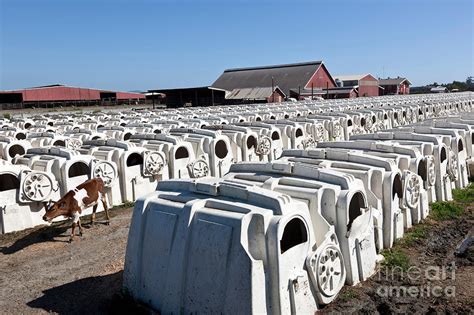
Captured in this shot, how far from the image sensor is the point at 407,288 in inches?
235

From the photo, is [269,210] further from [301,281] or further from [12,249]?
[12,249]

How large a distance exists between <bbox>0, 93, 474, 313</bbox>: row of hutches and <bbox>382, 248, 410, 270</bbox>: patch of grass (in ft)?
0.49

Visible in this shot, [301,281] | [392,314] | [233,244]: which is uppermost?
[233,244]

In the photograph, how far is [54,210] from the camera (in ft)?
26.7

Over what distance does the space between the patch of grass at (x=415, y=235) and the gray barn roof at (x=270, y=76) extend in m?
46.6

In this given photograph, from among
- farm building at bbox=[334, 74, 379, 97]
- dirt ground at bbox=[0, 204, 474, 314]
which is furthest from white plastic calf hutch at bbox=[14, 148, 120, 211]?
farm building at bbox=[334, 74, 379, 97]

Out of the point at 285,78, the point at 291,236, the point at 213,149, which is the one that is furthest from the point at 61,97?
the point at 291,236

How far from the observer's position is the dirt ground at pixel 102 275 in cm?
563

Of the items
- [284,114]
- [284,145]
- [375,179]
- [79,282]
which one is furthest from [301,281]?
[284,114]

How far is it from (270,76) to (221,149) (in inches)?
1868

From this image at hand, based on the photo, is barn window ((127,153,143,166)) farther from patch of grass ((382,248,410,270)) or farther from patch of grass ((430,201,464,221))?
patch of grass ((430,201,464,221))

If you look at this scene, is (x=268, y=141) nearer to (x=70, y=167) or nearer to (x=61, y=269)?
(x=70, y=167)

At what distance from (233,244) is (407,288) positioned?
8.76ft

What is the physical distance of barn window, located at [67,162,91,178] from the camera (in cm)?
1084
